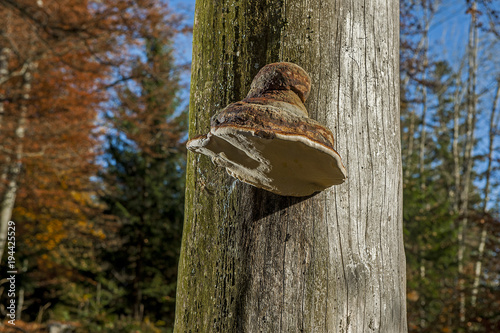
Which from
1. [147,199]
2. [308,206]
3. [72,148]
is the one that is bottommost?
[308,206]

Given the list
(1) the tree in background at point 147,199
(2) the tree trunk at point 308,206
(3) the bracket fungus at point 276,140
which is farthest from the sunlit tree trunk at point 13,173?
(3) the bracket fungus at point 276,140

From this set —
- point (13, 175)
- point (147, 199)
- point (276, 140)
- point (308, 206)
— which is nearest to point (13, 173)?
point (13, 175)

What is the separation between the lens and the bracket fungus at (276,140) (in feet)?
2.24

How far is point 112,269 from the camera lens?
9492mm

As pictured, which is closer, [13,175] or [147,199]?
[13,175]

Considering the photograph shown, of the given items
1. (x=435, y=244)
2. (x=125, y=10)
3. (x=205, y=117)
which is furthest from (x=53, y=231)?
(x=205, y=117)

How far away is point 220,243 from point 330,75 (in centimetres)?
52

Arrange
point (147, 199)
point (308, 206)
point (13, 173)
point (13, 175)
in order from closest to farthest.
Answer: point (308, 206), point (13, 173), point (13, 175), point (147, 199)

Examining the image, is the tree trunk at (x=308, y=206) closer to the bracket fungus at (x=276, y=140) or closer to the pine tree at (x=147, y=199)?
the bracket fungus at (x=276, y=140)

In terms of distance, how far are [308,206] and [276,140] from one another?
27 cm

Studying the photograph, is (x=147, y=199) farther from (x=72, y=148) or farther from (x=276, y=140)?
(x=276, y=140)

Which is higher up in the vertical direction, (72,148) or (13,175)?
(72,148)

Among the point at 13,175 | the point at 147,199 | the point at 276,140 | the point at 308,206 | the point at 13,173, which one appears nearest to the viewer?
the point at 276,140

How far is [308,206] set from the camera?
89 cm
